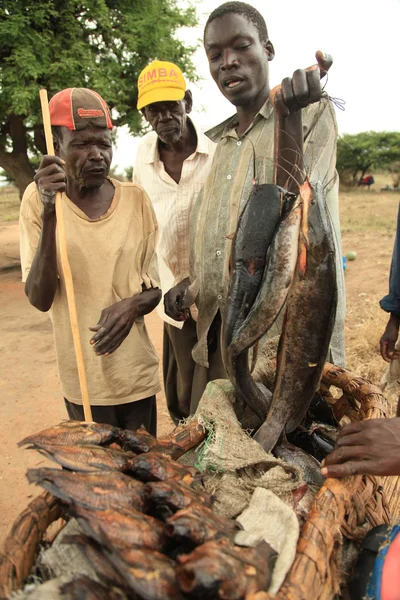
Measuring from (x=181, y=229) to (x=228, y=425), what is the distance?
4.94 ft

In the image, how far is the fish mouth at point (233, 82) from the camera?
201cm

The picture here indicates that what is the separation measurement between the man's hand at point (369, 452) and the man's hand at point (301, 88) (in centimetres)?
94

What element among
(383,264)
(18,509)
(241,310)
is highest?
(241,310)

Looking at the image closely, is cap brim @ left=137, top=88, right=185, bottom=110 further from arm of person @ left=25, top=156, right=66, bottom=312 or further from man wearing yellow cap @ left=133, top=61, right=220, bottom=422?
arm of person @ left=25, top=156, right=66, bottom=312

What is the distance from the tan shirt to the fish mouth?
62 centimetres

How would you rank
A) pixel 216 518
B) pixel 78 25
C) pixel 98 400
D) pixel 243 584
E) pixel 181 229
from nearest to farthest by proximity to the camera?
pixel 243 584, pixel 216 518, pixel 98 400, pixel 181 229, pixel 78 25

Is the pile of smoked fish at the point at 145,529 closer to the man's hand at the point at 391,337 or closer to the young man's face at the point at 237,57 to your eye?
the young man's face at the point at 237,57

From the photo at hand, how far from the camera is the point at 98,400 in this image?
2.24 meters

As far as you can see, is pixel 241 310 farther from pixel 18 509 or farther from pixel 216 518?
pixel 18 509

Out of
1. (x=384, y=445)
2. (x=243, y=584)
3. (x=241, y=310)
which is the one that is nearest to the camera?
(x=243, y=584)

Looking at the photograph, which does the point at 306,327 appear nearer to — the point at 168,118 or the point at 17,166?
the point at 168,118

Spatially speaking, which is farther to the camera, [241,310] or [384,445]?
[241,310]

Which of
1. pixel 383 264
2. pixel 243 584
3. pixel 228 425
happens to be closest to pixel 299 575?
pixel 243 584

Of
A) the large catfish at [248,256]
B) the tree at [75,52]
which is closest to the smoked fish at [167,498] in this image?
the large catfish at [248,256]
